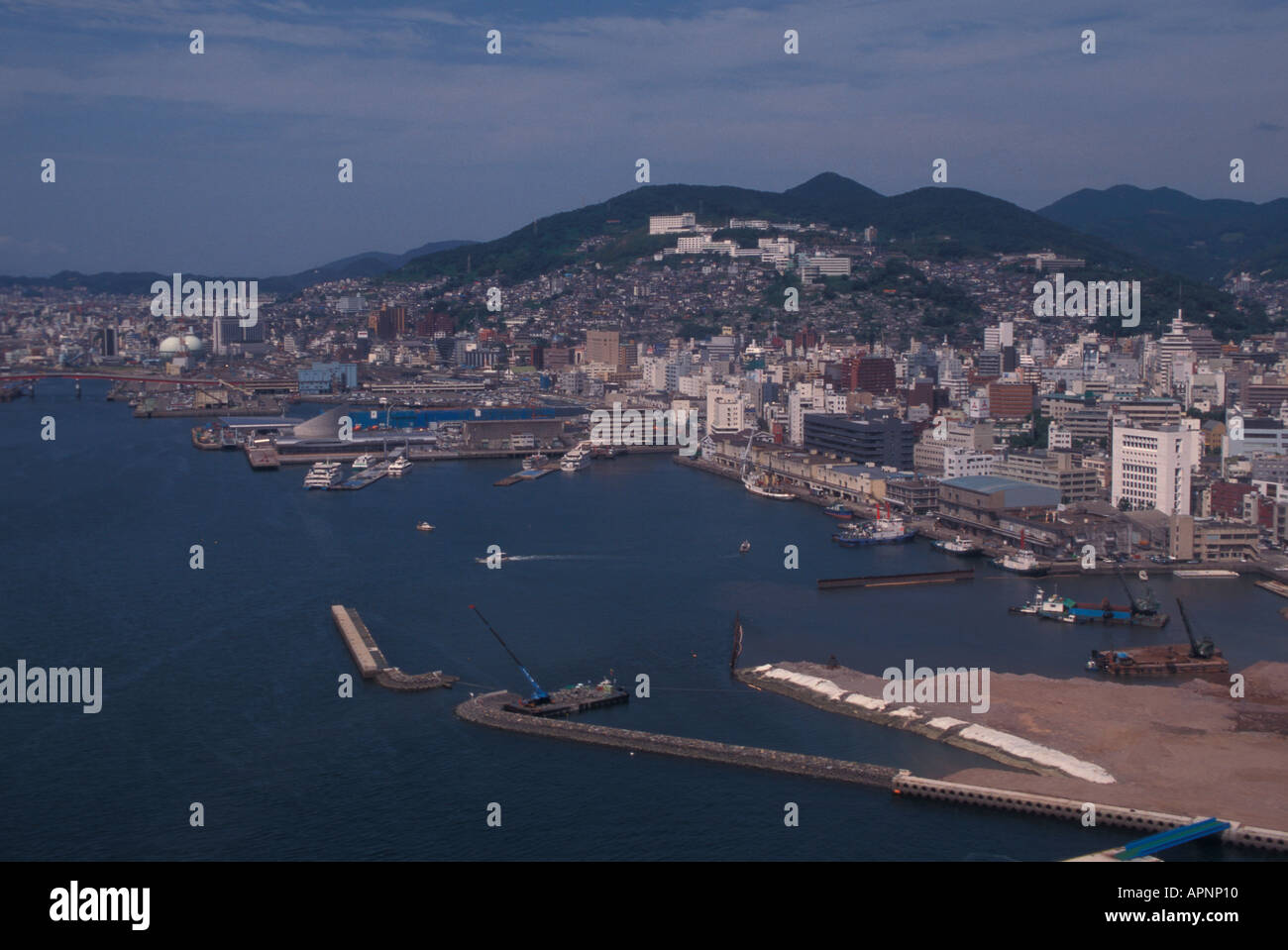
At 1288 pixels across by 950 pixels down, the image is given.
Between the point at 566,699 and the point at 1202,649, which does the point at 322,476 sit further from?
the point at 1202,649

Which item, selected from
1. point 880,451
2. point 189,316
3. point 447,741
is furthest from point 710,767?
point 189,316

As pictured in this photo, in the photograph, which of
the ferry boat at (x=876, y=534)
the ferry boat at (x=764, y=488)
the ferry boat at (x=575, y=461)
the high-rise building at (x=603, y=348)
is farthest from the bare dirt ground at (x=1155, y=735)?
the high-rise building at (x=603, y=348)

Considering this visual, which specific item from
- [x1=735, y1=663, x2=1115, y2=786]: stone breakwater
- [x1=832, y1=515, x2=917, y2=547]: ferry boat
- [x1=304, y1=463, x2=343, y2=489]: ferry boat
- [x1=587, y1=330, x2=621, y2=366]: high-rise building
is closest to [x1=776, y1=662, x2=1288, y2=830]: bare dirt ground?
[x1=735, y1=663, x2=1115, y2=786]: stone breakwater

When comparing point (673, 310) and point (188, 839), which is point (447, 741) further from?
point (673, 310)

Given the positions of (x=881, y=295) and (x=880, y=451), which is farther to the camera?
(x=881, y=295)

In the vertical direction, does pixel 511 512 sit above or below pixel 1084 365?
below

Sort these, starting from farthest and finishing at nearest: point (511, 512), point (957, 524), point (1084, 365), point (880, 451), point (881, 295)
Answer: point (881, 295), point (1084, 365), point (880, 451), point (511, 512), point (957, 524)

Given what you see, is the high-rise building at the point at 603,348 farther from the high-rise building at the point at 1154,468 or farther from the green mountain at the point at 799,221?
the high-rise building at the point at 1154,468
